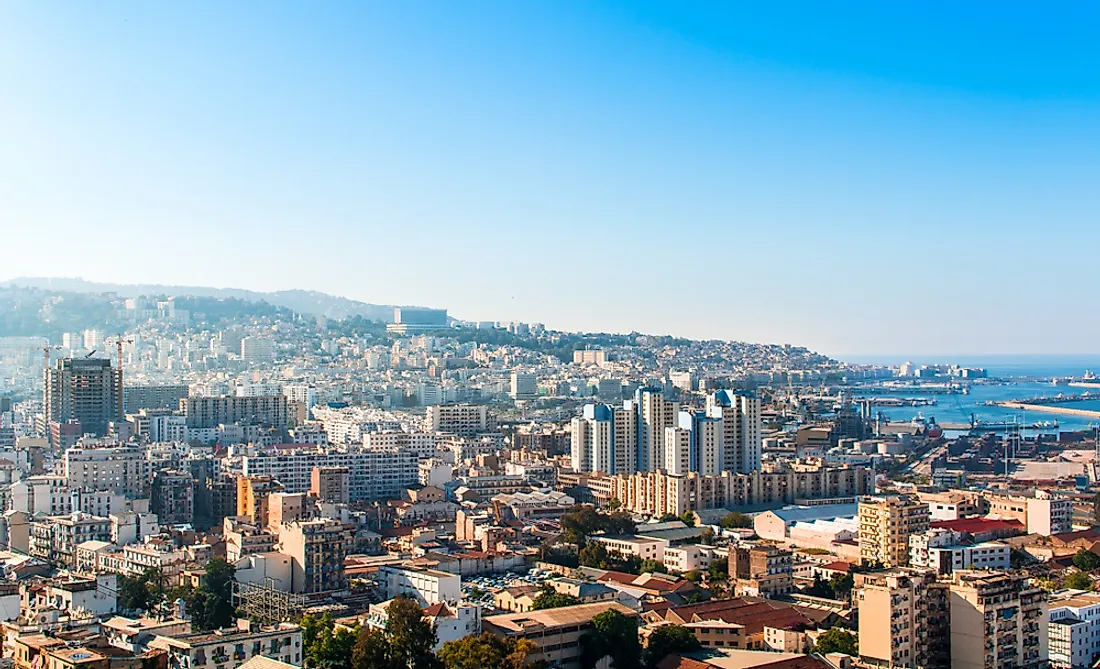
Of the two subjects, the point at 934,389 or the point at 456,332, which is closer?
the point at 456,332

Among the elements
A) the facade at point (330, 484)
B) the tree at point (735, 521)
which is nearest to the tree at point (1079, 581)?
the tree at point (735, 521)

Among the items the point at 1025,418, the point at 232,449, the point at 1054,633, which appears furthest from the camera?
the point at 1025,418

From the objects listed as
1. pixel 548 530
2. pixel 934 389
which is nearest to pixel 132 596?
pixel 548 530

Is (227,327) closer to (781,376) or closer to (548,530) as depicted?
(781,376)

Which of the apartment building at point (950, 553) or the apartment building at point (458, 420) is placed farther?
the apartment building at point (458, 420)

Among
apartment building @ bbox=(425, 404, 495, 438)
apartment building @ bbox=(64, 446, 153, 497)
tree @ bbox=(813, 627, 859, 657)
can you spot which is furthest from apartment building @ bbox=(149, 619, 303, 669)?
apartment building @ bbox=(425, 404, 495, 438)

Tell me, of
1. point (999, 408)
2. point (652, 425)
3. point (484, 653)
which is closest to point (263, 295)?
point (999, 408)

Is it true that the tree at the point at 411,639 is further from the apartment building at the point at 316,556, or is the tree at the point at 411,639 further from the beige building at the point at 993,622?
the beige building at the point at 993,622
